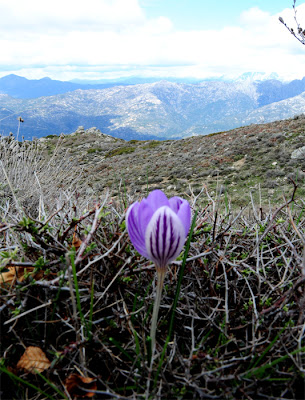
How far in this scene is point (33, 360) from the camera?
3.07ft

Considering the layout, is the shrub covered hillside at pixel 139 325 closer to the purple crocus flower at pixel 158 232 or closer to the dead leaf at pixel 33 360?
the dead leaf at pixel 33 360

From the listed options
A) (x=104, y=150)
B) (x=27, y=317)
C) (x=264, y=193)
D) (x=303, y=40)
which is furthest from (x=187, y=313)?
(x=104, y=150)

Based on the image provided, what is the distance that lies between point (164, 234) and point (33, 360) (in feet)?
2.07

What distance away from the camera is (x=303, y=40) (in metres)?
6.01

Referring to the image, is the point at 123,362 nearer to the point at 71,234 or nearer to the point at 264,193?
the point at 71,234

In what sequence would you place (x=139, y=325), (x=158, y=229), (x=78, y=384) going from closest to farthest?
(x=158, y=229) < (x=78, y=384) < (x=139, y=325)

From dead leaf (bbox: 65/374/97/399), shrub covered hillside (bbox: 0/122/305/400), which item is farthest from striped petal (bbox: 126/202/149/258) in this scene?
dead leaf (bbox: 65/374/97/399)

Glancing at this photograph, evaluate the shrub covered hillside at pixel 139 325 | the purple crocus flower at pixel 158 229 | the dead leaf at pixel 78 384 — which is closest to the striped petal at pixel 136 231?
the purple crocus flower at pixel 158 229

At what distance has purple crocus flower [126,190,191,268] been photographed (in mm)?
775

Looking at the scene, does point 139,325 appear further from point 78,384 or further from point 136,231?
point 136,231

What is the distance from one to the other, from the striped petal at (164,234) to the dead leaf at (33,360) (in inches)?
21.1

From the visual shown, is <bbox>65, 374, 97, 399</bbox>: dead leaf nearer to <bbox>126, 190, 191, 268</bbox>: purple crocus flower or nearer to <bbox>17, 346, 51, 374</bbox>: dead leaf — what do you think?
<bbox>17, 346, 51, 374</bbox>: dead leaf

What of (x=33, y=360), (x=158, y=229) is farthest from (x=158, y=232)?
(x=33, y=360)

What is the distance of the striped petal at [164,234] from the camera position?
2.54ft
